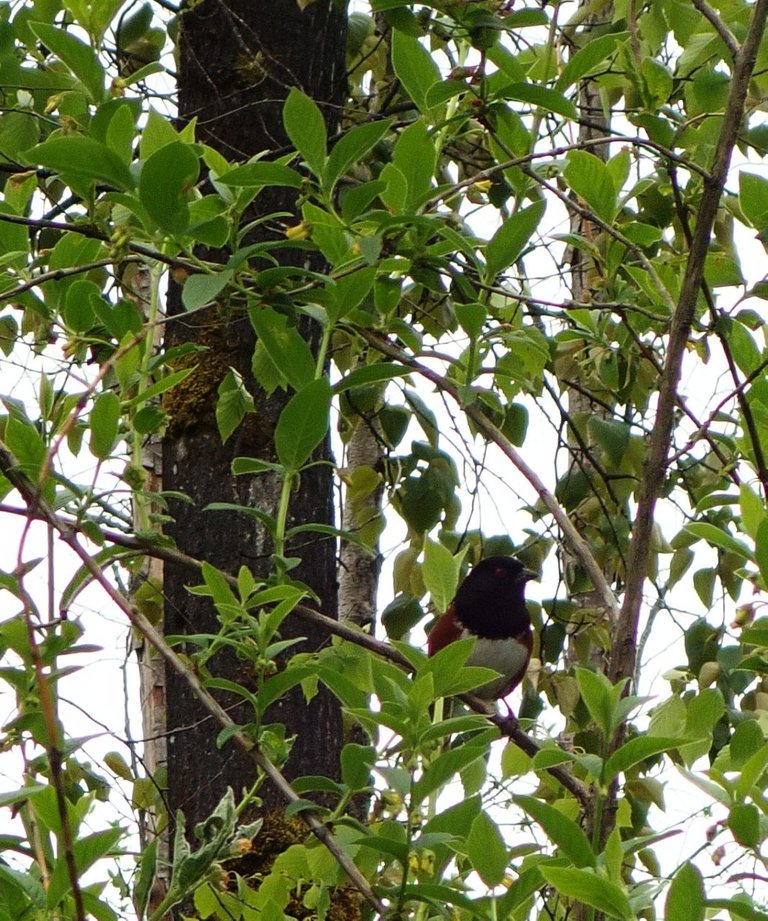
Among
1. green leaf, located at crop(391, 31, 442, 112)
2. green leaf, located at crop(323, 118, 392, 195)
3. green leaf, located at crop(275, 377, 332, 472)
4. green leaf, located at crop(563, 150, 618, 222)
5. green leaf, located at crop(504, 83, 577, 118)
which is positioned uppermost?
green leaf, located at crop(391, 31, 442, 112)

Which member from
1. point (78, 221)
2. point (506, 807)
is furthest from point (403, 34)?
point (506, 807)

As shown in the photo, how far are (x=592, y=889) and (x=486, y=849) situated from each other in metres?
0.19

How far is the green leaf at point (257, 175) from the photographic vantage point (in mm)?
1425

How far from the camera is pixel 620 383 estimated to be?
2.73 metres

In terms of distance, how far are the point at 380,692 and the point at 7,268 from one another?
0.80 m

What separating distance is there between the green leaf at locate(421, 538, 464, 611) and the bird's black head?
240 centimetres

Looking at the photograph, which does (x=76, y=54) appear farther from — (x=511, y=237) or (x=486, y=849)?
(x=486, y=849)

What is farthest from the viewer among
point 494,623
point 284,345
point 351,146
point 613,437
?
point 494,623

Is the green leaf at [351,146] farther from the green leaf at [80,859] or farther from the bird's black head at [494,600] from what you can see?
the bird's black head at [494,600]

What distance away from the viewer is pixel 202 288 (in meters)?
1.42

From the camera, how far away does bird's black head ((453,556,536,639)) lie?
4180 millimetres

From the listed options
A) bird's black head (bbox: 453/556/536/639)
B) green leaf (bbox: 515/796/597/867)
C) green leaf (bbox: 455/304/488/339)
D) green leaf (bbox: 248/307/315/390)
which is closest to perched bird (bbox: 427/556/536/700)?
bird's black head (bbox: 453/556/536/639)

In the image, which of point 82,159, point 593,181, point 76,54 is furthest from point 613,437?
point 82,159

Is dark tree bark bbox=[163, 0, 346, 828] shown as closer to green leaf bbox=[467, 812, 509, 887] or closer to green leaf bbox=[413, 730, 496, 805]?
green leaf bbox=[413, 730, 496, 805]
